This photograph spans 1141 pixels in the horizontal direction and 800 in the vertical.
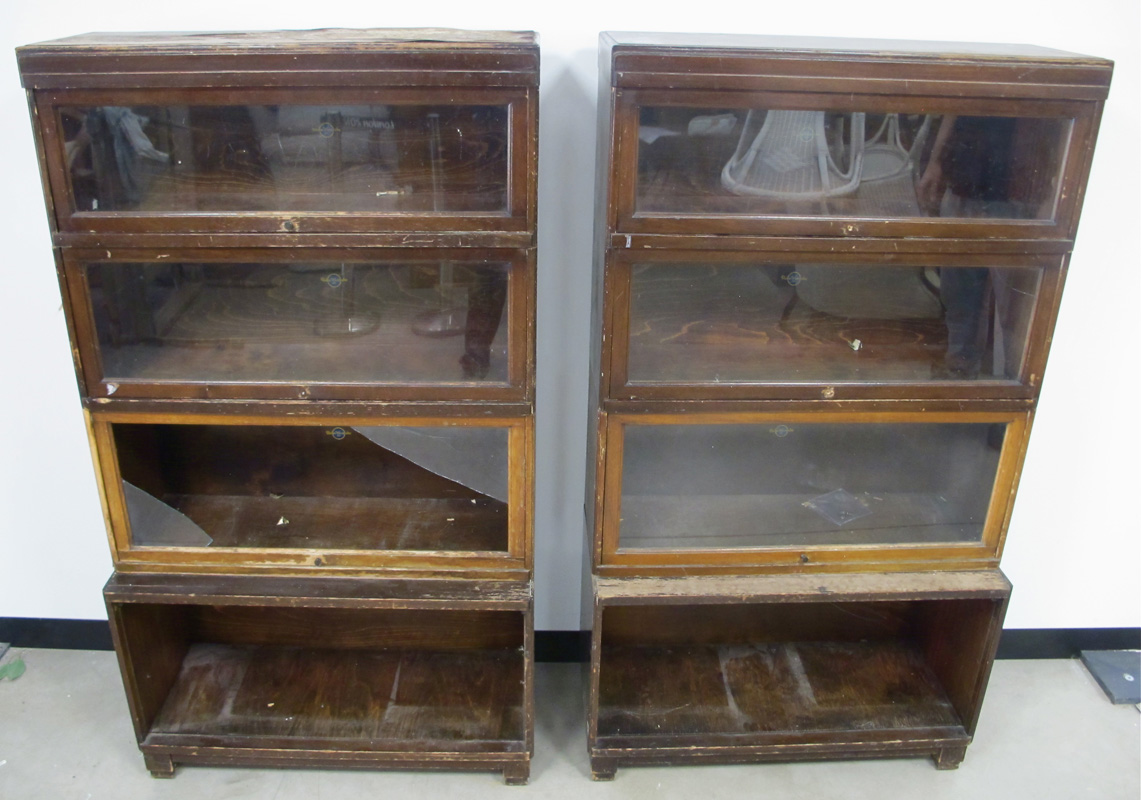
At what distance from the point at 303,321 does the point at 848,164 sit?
101 cm

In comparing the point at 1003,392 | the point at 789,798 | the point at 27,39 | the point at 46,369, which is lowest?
the point at 789,798

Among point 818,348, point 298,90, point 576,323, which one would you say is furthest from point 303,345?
point 818,348

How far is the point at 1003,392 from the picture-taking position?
1.71 metres

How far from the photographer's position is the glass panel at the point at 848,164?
1.54 m

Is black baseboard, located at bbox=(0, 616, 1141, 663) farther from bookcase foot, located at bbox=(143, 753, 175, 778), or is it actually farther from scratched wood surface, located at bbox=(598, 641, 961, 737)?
bookcase foot, located at bbox=(143, 753, 175, 778)

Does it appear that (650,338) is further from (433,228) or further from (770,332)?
(433,228)

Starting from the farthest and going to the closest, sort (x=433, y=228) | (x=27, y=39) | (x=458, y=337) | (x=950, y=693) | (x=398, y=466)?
1. (x=950, y=693)
2. (x=398, y=466)
3. (x=27, y=39)
4. (x=458, y=337)
5. (x=433, y=228)

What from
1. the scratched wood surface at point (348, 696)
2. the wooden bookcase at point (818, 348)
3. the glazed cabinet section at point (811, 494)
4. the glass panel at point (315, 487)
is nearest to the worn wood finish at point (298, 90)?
the wooden bookcase at point (818, 348)

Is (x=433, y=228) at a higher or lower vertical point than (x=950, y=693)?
higher

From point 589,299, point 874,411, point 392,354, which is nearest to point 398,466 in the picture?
point 392,354

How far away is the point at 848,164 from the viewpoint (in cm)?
159

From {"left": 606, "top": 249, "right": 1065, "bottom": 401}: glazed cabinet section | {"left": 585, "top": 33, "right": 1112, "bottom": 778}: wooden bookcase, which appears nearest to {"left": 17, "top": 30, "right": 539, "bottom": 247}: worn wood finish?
{"left": 585, "top": 33, "right": 1112, "bottom": 778}: wooden bookcase

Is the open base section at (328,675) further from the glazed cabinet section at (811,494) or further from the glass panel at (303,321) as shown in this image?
the glass panel at (303,321)

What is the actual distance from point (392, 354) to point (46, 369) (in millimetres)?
907
